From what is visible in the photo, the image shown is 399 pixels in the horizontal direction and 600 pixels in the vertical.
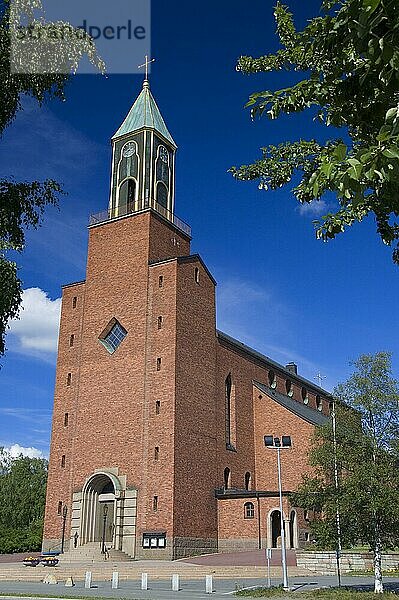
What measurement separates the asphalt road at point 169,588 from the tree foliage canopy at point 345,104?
15.4 m

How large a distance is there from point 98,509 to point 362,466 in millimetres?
21921

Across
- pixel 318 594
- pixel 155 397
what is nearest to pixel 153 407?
pixel 155 397

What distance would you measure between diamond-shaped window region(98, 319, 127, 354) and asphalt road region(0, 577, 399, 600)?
634 inches

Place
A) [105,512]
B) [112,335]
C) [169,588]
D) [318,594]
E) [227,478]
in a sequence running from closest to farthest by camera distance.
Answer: [318,594] < [169,588] < [105,512] < [112,335] < [227,478]

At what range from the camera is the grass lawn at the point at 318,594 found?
17.4 meters

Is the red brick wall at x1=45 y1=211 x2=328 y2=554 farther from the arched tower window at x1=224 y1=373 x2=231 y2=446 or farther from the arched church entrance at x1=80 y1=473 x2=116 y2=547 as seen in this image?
the arched church entrance at x1=80 y1=473 x2=116 y2=547

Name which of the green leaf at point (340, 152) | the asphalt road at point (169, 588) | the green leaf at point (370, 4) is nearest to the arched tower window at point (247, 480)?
the asphalt road at point (169, 588)

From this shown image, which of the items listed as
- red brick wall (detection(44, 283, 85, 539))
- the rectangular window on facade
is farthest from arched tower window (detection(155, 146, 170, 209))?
the rectangular window on facade

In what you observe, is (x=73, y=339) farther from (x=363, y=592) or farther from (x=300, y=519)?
(x=363, y=592)

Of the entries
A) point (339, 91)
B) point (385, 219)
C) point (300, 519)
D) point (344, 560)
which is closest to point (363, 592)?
point (344, 560)

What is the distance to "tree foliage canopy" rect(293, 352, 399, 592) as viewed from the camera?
19.6 metres

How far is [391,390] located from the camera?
21.2 meters

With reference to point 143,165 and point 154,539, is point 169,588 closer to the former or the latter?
point 154,539

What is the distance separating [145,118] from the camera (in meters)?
46.2
